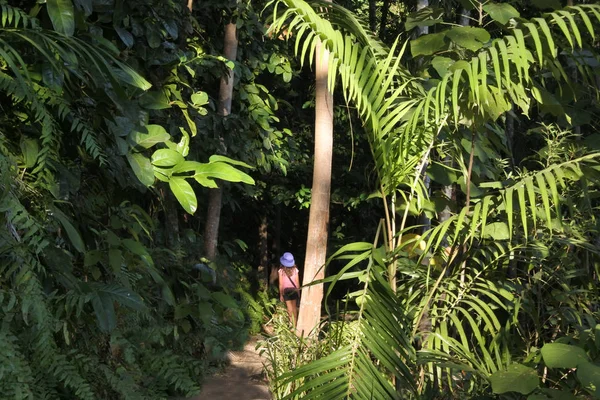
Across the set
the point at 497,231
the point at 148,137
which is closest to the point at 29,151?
the point at 148,137

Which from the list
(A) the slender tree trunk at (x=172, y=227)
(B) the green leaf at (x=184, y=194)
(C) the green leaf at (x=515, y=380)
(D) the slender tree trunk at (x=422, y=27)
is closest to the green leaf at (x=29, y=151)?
(B) the green leaf at (x=184, y=194)

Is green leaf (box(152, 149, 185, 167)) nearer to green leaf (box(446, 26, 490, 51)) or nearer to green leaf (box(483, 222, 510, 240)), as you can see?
green leaf (box(446, 26, 490, 51))

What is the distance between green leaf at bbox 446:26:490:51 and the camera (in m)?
2.68

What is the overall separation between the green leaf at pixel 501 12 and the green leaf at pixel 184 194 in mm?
1541

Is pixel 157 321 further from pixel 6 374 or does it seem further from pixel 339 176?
pixel 339 176

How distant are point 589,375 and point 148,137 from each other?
1.70m

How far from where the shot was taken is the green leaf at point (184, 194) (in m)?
1.51

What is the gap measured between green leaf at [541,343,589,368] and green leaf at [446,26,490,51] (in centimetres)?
113

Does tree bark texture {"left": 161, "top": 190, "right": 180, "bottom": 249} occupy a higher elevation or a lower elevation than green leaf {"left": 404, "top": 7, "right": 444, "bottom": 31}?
higher

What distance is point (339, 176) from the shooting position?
12500 millimetres

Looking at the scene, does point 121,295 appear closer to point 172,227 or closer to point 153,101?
point 153,101

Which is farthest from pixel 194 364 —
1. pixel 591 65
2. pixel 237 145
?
pixel 237 145

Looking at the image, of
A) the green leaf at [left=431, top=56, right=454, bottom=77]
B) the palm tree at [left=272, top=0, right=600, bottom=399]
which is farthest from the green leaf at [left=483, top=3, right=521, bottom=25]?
the green leaf at [left=431, top=56, right=454, bottom=77]

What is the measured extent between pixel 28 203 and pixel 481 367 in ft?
6.45
